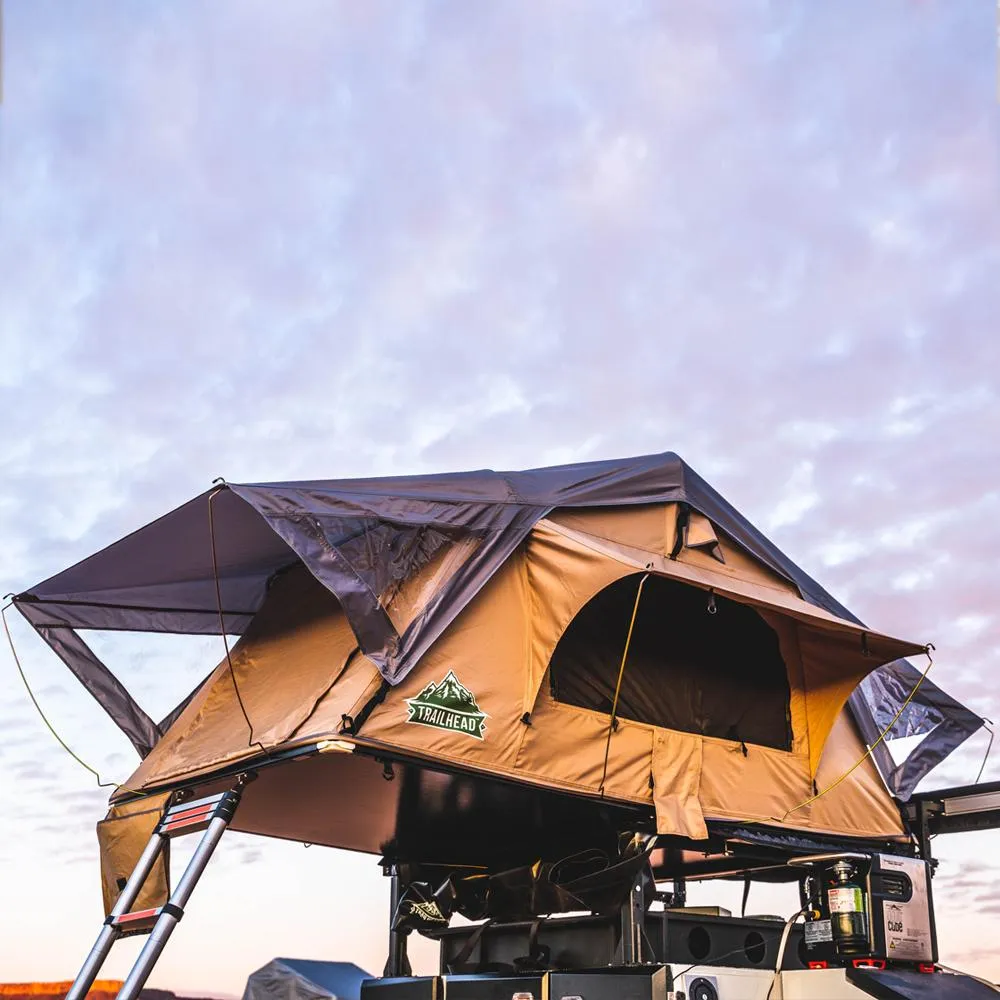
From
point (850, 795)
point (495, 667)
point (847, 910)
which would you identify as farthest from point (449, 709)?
point (850, 795)

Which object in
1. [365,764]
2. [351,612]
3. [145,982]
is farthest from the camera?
[365,764]

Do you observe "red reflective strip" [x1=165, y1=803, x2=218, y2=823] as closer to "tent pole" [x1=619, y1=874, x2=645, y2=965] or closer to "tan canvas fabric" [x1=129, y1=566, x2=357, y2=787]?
"tan canvas fabric" [x1=129, y1=566, x2=357, y2=787]

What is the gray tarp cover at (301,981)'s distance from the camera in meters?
11.0

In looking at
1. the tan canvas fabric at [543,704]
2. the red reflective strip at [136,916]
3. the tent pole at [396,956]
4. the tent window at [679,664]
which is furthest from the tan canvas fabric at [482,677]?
the tent pole at [396,956]

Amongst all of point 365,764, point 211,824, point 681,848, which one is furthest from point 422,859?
point 211,824

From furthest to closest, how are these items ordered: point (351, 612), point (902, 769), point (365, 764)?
point (902, 769) → point (365, 764) → point (351, 612)

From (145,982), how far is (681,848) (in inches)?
153

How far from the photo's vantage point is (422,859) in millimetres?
8820

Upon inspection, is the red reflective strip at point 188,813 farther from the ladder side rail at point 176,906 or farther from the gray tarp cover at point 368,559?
the gray tarp cover at point 368,559

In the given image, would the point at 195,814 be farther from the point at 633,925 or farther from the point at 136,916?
the point at 633,925

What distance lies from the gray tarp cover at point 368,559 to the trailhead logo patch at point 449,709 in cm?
24

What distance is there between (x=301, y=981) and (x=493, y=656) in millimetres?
6424

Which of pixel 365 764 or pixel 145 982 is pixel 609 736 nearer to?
pixel 365 764

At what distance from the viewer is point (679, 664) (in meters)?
7.48
